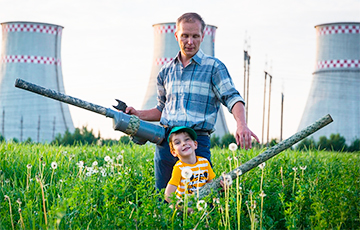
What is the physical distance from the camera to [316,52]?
19703 millimetres

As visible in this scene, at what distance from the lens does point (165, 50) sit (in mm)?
18688

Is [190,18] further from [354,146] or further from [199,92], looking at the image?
[354,146]

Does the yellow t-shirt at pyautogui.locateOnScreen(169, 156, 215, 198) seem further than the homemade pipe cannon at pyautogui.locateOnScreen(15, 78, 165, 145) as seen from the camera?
No

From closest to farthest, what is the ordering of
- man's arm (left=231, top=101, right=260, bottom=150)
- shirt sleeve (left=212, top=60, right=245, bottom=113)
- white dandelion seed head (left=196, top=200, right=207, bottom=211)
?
1. white dandelion seed head (left=196, top=200, right=207, bottom=211)
2. man's arm (left=231, top=101, right=260, bottom=150)
3. shirt sleeve (left=212, top=60, right=245, bottom=113)

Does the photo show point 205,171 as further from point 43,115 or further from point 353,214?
point 43,115

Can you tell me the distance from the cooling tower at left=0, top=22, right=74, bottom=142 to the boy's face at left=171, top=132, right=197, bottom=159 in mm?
16805

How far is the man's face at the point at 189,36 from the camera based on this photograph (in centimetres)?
290

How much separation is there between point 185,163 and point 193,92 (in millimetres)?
427

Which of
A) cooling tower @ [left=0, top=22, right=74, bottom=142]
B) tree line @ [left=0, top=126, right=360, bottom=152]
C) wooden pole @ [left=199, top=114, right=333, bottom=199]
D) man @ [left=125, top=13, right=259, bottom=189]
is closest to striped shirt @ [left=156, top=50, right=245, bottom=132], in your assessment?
man @ [left=125, top=13, right=259, bottom=189]

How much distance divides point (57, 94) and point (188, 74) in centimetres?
71

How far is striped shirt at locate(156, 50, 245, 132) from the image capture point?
9.86 ft

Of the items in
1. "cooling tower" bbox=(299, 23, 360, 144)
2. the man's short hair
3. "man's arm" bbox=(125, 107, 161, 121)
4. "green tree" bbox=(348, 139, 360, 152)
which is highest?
the man's short hair

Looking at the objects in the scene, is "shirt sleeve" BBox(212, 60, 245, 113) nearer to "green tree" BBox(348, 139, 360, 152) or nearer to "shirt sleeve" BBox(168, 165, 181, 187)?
"shirt sleeve" BBox(168, 165, 181, 187)

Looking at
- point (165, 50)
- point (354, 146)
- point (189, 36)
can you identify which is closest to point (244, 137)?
point (189, 36)
